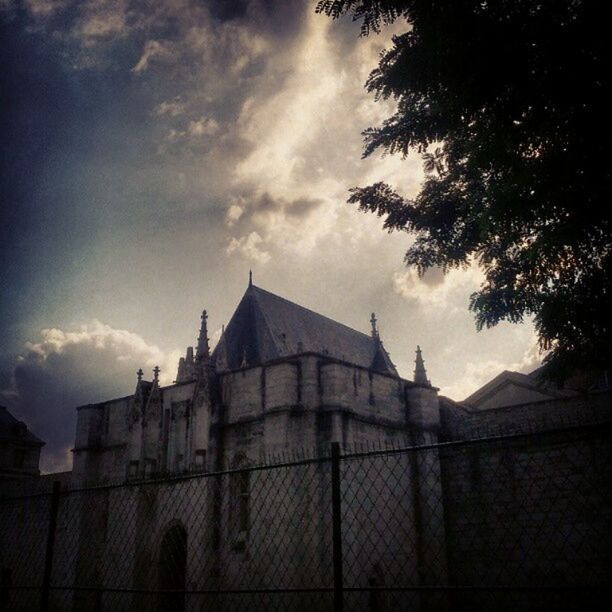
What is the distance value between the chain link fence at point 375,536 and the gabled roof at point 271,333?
21.3 feet

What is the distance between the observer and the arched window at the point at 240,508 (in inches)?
580

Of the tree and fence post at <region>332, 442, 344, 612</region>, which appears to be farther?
the tree

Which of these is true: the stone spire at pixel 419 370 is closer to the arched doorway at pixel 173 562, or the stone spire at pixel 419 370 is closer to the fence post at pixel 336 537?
the arched doorway at pixel 173 562

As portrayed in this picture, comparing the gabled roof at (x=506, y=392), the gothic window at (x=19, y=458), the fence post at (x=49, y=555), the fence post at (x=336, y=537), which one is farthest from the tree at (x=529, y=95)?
the gothic window at (x=19, y=458)

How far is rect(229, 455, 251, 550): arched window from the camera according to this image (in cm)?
1473

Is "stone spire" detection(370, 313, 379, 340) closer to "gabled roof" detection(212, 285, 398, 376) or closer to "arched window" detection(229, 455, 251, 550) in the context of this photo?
"gabled roof" detection(212, 285, 398, 376)

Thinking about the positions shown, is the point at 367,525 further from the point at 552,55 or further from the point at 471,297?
the point at 552,55

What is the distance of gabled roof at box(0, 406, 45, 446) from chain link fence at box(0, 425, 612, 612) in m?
30.1

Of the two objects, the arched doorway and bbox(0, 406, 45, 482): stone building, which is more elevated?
bbox(0, 406, 45, 482): stone building

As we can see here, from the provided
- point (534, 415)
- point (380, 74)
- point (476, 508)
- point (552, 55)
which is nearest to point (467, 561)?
point (476, 508)

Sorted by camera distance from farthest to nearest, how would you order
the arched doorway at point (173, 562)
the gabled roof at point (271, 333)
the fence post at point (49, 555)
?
the gabled roof at point (271, 333), the arched doorway at point (173, 562), the fence post at point (49, 555)

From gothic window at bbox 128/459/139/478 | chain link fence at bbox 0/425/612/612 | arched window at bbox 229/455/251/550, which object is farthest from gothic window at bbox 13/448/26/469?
arched window at bbox 229/455/251/550

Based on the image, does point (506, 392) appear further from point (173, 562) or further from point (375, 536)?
point (173, 562)

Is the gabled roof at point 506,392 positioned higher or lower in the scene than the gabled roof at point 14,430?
lower
